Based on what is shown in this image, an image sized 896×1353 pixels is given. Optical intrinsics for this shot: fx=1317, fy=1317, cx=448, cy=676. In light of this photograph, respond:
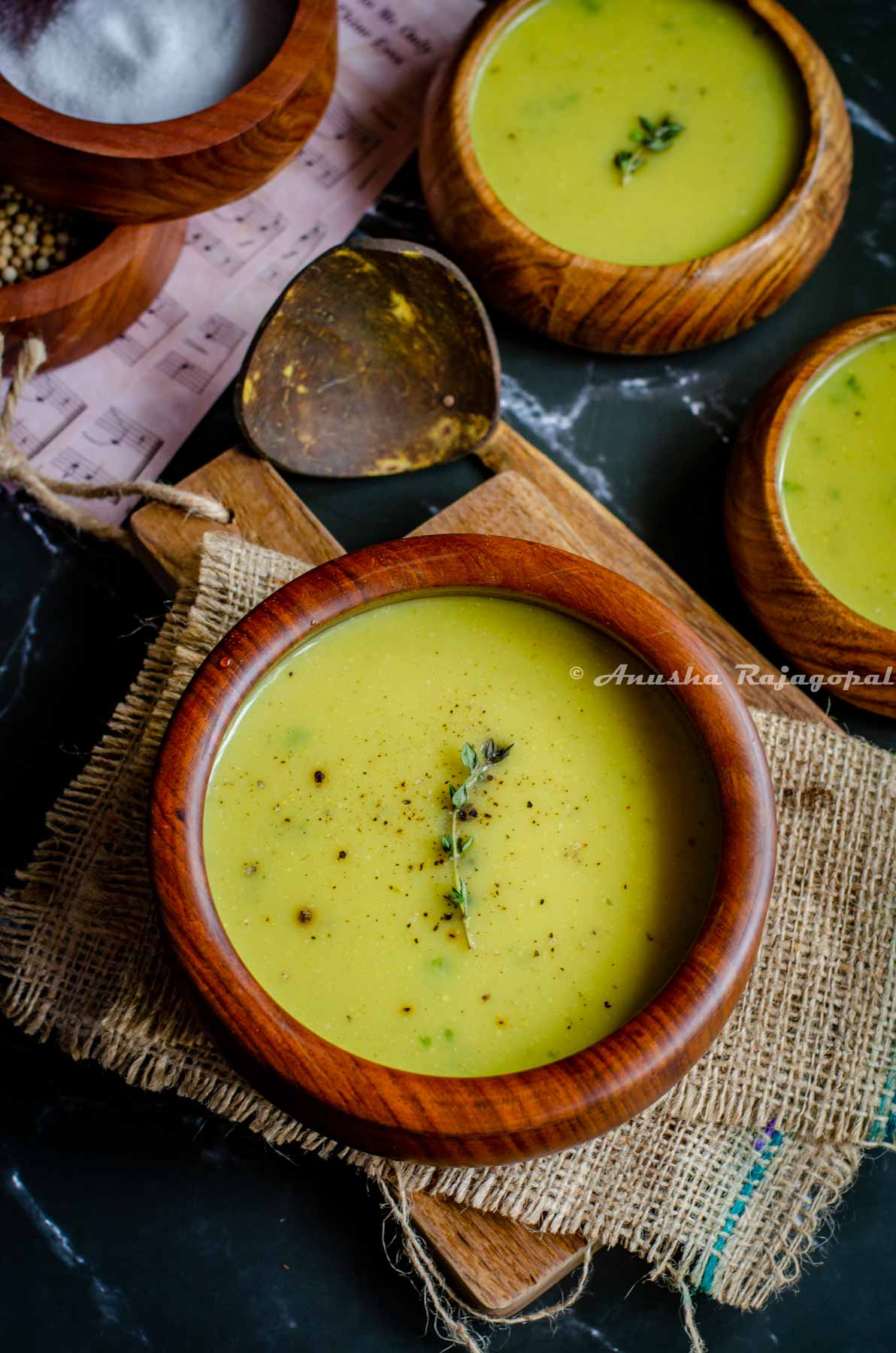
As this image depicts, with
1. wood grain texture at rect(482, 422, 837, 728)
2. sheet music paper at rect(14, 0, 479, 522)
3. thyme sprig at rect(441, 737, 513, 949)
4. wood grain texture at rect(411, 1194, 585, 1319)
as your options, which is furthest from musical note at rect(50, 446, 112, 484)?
wood grain texture at rect(411, 1194, 585, 1319)

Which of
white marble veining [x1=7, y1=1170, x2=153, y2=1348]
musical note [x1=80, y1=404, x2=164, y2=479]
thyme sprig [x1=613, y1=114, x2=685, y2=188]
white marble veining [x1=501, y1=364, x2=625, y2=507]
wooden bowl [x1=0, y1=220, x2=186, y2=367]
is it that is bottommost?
white marble veining [x1=7, y1=1170, x2=153, y2=1348]

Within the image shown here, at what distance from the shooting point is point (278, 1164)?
1337 millimetres

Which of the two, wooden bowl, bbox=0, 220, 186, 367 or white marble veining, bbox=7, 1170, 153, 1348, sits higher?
wooden bowl, bbox=0, 220, 186, 367

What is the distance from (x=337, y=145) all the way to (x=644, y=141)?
0.39 m

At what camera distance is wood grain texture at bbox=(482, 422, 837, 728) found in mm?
1364

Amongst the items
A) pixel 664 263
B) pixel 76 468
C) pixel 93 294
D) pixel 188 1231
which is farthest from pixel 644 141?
pixel 188 1231

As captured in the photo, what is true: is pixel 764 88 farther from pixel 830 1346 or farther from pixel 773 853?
pixel 830 1346

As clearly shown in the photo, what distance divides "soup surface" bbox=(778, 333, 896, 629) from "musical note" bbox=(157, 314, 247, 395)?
659mm

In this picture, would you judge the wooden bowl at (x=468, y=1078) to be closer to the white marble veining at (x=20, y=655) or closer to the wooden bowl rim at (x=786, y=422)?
the wooden bowl rim at (x=786, y=422)

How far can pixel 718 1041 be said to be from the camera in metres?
1.21

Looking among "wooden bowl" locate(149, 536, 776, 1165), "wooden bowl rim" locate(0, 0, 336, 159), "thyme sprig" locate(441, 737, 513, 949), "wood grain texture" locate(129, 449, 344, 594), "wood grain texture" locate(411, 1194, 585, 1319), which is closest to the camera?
"wooden bowl" locate(149, 536, 776, 1165)

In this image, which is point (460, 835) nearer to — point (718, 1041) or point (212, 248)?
point (718, 1041)

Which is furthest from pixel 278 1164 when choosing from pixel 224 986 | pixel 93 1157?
pixel 224 986

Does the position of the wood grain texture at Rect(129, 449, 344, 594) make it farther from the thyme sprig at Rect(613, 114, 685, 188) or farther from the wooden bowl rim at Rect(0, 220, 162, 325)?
the thyme sprig at Rect(613, 114, 685, 188)
